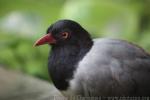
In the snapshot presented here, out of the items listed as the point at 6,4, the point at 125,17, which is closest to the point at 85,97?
the point at 125,17

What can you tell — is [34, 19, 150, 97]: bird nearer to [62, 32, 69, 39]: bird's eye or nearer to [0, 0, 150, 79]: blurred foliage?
→ [62, 32, 69, 39]: bird's eye

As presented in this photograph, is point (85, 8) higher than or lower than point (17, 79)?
higher

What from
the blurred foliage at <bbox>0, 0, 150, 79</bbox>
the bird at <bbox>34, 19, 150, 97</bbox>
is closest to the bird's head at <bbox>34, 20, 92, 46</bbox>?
the bird at <bbox>34, 19, 150, 97</bbox>

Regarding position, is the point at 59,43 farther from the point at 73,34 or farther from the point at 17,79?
the point at 17,79

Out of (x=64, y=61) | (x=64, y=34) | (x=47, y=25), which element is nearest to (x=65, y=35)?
(x=64, y=34)

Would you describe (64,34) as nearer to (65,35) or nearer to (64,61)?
(65,35)

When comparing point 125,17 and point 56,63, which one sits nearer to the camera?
point 56,63
